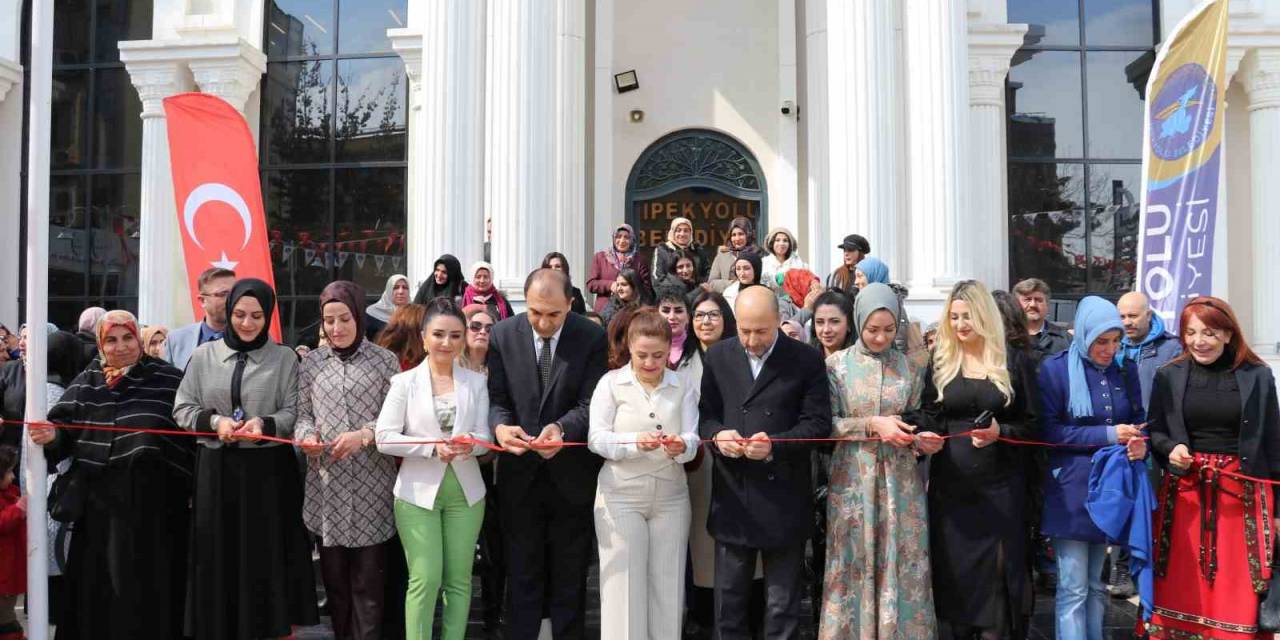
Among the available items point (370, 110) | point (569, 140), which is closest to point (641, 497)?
point (569, 140)

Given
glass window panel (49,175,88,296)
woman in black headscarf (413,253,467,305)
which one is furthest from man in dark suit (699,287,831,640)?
glass window panel (49,175,88,296)

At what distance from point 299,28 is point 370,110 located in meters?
1.55

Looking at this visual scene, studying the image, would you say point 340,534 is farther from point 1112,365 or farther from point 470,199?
point 470,199

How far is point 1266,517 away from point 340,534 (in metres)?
4.59

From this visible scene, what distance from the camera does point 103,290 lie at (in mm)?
15086

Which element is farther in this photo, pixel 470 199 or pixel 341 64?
pixel 341 64

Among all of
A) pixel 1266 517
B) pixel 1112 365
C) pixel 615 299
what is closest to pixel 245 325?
pixel 615 299

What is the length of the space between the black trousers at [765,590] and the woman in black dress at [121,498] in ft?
8.99

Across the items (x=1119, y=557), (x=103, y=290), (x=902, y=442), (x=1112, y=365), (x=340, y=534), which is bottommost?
(x=1119, y=557)

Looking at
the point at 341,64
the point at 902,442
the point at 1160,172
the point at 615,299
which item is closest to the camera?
the point at 902,442

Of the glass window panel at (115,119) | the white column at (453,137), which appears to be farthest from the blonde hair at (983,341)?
the glass window panel at (115,119)

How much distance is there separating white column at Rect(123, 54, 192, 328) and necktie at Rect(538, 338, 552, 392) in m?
9.96

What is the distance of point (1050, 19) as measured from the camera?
45.5 feet

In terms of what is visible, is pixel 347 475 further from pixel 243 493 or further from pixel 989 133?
pixel 989 133
